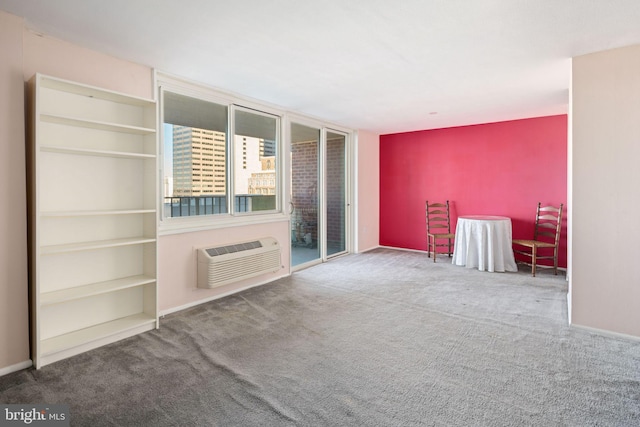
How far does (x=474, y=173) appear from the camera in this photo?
19.8 ft

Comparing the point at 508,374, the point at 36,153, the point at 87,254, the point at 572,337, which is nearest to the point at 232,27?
the point at 36,153

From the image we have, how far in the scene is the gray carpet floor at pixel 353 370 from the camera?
187 centimetres

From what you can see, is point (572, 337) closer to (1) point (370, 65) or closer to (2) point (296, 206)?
(1) point (370, 65)

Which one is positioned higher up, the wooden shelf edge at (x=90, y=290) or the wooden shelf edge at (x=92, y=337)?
the wooden shelf edge at (x=90, y=290)

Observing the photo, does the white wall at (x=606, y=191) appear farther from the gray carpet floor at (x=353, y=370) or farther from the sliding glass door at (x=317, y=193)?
the sliding glass door at (x=317, y=193)

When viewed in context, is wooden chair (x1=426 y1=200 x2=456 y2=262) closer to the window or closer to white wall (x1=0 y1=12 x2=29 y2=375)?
the window

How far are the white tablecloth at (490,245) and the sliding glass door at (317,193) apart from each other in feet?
7.18

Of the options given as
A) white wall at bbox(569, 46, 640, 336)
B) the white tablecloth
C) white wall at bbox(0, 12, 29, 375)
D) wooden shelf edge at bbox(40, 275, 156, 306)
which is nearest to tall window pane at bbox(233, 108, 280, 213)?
wooden shelf edge at bbox(40, 275, 156, 306)

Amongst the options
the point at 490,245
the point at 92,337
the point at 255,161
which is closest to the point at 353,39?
the point at 255,161

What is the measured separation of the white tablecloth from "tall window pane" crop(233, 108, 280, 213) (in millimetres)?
2954

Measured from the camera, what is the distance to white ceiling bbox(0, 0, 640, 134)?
2150mm

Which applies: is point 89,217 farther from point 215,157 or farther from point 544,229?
point 544,229

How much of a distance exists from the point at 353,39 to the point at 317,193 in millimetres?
3237

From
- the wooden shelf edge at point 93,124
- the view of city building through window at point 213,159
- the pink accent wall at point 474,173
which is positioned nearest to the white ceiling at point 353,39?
the view of city building through window at point 213,159
